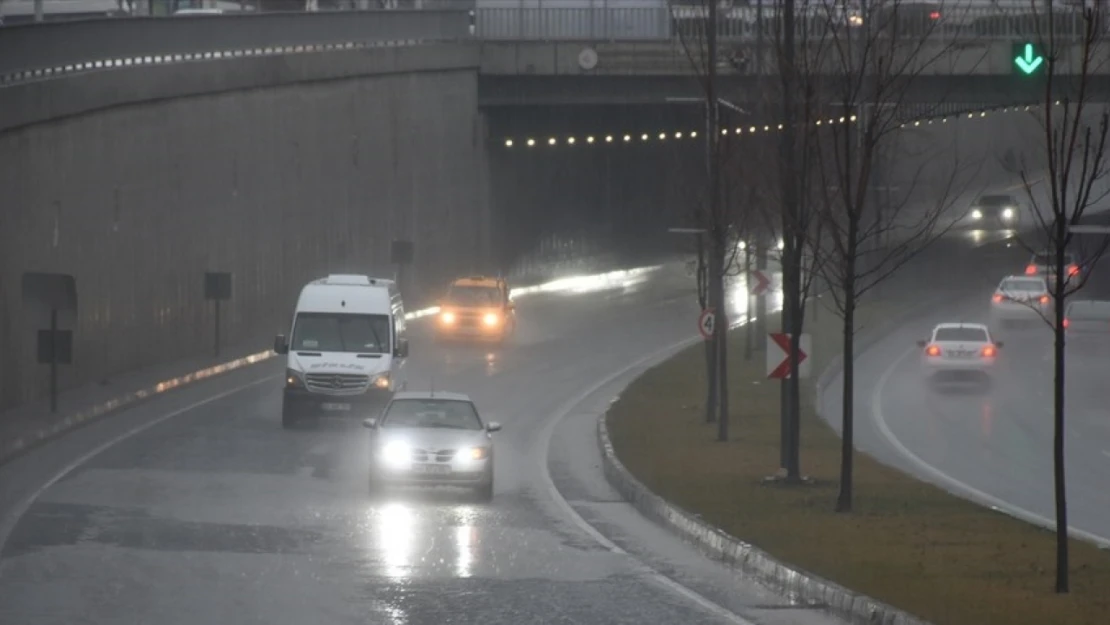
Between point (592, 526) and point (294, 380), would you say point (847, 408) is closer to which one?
point (592, 526)

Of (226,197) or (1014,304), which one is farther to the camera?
(1014,304)

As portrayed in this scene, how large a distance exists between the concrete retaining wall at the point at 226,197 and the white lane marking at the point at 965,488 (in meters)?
15.9

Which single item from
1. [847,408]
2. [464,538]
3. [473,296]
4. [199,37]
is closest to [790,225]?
[847,408]

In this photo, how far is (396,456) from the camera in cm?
2530

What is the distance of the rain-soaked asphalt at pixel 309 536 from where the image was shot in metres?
16.0

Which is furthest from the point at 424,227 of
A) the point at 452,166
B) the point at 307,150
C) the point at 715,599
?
the point at 715,599

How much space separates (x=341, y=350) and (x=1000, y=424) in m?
13.7

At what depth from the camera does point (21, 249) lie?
34094 millimetres

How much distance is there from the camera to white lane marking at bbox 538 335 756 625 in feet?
53.4

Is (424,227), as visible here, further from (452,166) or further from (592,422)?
(592,422)

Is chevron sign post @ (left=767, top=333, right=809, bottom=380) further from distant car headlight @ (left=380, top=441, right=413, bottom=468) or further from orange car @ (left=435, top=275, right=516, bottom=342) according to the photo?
orange car @ (left=435, top=275, right=516, bottom=342)

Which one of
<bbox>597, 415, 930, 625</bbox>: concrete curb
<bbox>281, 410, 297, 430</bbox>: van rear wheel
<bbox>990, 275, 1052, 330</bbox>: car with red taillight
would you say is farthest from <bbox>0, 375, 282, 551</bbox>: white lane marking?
<bbox>990, 275, 1052, 330</bbox>: car with red taillight

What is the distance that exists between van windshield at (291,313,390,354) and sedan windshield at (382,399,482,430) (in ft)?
27.7

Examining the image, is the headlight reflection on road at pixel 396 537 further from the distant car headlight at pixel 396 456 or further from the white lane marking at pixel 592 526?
the white lane marking at pixel 592 526
